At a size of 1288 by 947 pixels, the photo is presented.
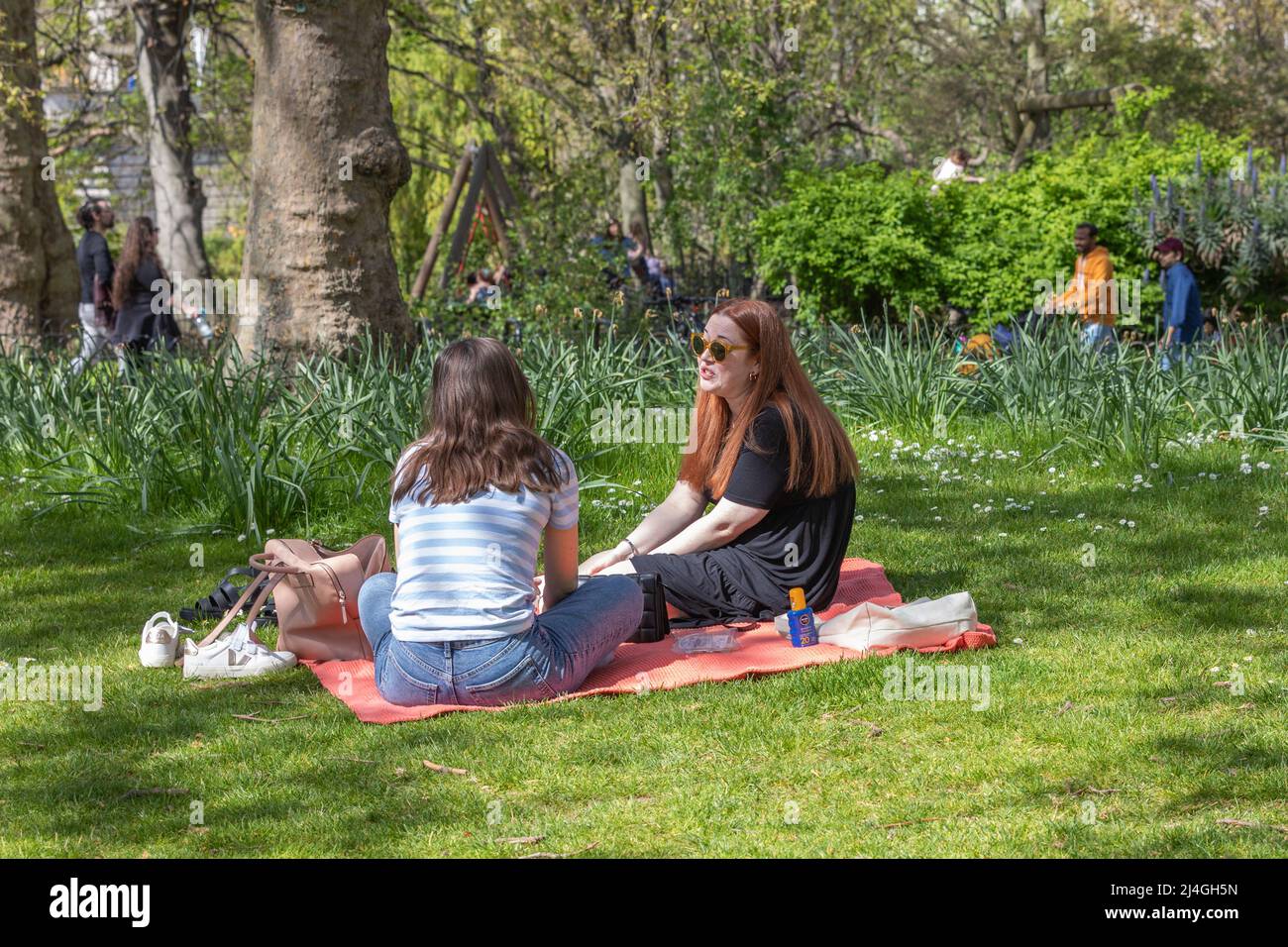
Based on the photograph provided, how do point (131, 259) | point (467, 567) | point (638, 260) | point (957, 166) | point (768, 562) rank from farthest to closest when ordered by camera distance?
point (957, 166), point (638, 260), point (131, 259), point (768, 562), point (467, 567)

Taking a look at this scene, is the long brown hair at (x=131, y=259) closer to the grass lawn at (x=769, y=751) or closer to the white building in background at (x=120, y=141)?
the white building in background at (x=120, y=141)

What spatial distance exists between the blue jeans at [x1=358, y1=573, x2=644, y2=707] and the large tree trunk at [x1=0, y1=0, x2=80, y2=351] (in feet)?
26.0

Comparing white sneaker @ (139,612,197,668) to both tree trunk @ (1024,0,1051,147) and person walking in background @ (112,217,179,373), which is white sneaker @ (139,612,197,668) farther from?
tree trunk @ (1024,0,1051,147)

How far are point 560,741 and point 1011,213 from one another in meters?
9.96

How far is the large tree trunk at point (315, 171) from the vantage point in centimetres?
864

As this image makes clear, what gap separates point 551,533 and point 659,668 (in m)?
0.61

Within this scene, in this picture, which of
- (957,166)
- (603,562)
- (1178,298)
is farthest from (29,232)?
(957,166)

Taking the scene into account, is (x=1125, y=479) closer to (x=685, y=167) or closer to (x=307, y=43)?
(x=307, y=43)

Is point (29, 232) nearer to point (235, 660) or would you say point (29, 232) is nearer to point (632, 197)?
point (632, 197)

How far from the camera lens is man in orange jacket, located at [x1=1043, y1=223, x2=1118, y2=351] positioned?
35.9 feet

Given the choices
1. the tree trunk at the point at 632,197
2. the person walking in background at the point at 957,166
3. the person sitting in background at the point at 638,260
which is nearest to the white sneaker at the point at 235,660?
the person sitting in background at the point at 638,260

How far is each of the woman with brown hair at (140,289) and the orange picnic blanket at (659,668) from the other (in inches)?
261

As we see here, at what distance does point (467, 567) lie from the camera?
13.9ft

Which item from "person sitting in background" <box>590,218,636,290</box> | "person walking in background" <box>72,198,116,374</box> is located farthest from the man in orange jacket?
"person walking in background" <box>72,198,116,374</box>
